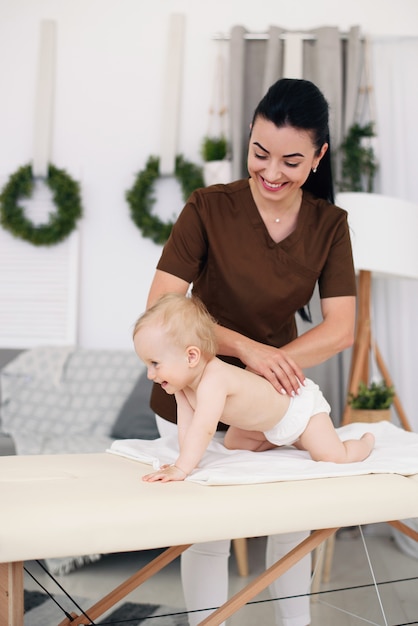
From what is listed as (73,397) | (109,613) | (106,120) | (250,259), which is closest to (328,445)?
(250,259)

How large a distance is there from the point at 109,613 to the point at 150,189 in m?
2.05

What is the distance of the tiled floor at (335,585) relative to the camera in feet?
7.45

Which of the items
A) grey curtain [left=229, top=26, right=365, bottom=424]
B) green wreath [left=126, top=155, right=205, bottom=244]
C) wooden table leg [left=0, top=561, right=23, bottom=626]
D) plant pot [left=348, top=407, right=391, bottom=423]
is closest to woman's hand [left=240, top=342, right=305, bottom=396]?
wooden table leg [left=0, top=561, right=23, bottom=626]

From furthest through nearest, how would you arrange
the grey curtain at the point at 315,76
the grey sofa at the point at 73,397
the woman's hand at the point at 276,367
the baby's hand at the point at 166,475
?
the grey curtain at the point at 315,76 < the grey sofa at the point at 73,397 < the woman's hand at the point at 276,367 < the baby's hand at the point at 166,475

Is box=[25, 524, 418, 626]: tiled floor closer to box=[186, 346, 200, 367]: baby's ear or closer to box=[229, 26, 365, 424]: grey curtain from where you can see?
box=[229, 26, 365, 424]: grey curtain

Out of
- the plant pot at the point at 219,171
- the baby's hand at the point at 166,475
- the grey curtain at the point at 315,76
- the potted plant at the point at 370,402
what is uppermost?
the grey curtain at the point at 315,76

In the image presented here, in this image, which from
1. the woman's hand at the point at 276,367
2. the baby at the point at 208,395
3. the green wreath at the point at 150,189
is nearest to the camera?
the baby at the point at 208,395

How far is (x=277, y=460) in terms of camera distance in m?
1.50

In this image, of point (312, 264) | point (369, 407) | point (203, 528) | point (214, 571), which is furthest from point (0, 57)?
point (203, 528)

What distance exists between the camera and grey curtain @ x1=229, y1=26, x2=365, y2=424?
11.6 ft

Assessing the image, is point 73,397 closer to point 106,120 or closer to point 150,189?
point 150,189

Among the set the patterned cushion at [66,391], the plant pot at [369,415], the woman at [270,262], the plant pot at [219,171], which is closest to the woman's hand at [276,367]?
the woman at [270,262]

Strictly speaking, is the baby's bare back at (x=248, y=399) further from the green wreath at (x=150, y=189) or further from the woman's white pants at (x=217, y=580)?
the green wreath at (x=150, y=189)

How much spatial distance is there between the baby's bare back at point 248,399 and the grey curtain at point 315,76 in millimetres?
1984
